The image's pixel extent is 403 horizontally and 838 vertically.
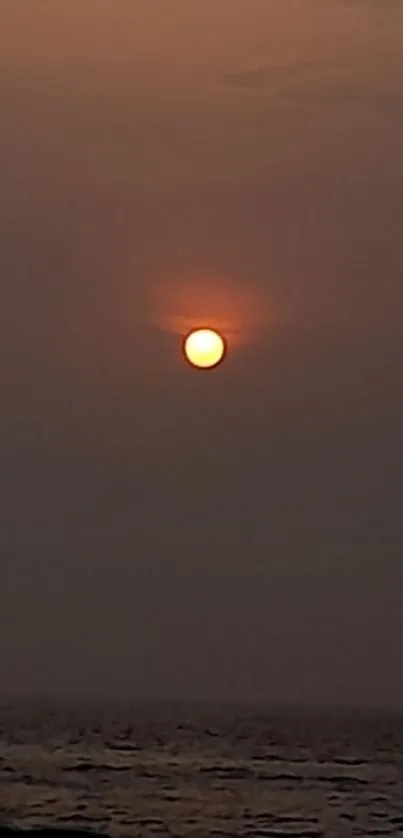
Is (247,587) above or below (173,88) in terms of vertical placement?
below

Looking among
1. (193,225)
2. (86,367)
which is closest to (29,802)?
(86,367)

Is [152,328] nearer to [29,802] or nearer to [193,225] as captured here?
[193,225]

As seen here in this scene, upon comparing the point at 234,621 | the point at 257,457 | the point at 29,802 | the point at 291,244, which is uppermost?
the point at 291,244

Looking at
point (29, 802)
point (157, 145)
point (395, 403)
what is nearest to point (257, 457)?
point (395, 403)

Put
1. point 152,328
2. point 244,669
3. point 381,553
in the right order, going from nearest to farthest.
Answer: point 152,328 < point 381,553 < point 244,669

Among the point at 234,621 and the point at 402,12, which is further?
the point at 234,621

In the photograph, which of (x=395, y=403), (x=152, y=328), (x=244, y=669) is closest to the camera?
(x=152, y=328)

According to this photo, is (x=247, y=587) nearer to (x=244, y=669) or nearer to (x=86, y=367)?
(x=244, y=669)
